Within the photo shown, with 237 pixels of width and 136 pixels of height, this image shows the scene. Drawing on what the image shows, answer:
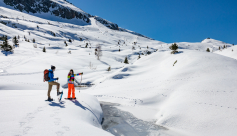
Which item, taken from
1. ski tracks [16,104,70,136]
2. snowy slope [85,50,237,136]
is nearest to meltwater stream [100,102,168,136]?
snowy slope [85,50,237,136]

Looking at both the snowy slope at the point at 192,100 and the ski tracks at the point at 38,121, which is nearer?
the ski tracks at the point at 38,121

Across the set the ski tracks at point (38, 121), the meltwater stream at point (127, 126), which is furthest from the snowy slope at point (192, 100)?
the ski tracks at point (38, 121)

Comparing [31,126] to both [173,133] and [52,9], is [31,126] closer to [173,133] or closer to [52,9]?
[173,133]

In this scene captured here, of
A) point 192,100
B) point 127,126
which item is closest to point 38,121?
point 127,126

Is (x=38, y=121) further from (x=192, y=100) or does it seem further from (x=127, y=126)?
(x=192, y=100)

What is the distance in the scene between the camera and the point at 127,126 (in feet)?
19.8

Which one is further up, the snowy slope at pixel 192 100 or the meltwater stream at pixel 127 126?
the snowy slope at pixel 192 100

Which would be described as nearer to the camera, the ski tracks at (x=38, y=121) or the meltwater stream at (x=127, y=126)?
the ski tracks at (x=38, y=121)

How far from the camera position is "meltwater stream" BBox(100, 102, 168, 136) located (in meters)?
5.44

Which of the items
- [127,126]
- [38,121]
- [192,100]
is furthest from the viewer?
[192,100]

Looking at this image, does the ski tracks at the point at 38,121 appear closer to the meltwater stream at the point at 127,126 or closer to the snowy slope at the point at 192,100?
the meltwater stream at the point at 127,126

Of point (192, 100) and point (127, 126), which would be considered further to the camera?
point (192, 100)

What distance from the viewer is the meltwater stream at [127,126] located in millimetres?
5438

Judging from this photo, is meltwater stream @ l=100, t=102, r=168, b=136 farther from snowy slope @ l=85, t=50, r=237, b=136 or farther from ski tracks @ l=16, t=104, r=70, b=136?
ski tracks @ l=16, t=104, r=70, b=136
